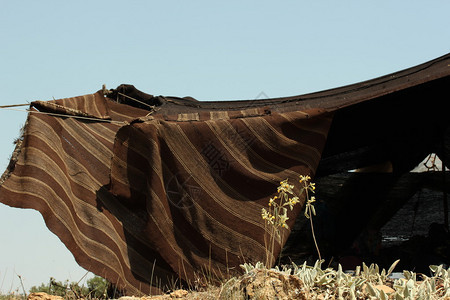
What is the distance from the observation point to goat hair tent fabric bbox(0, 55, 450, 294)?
4.19m

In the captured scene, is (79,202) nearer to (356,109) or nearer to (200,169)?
(200,169)

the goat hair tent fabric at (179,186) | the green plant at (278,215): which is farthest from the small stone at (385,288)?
the goat hair tent fabric at (179,186)

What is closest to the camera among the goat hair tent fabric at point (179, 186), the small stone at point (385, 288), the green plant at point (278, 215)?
the small stone at point (385, 288)

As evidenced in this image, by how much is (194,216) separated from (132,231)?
0.51 metres

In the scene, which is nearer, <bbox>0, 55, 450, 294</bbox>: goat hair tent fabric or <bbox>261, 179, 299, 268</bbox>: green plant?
<bbox>261, 179, 299, 268</bbox>: green plant

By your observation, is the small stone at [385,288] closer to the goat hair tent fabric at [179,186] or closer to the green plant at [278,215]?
the green plant at [278,215]

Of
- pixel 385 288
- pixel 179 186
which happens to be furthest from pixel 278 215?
pixel 179 186

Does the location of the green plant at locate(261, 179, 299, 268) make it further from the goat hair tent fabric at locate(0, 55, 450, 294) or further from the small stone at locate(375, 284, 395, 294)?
the small stone at locate(375, 284, 395, 294)

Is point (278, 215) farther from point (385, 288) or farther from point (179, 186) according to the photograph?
point (179, 186)

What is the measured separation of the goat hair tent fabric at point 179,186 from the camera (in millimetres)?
4191

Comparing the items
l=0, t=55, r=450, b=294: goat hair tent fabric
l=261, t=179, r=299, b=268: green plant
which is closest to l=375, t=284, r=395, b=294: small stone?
l=261, t=179, r=299, b=268: green plant

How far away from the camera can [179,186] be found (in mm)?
4246

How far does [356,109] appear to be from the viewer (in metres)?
4.38

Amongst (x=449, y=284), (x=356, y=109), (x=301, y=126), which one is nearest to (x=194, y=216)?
(x=301, y=126)
